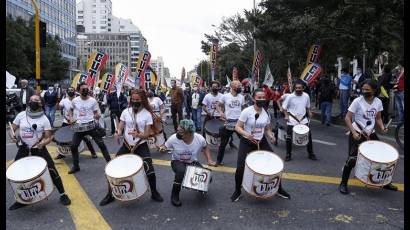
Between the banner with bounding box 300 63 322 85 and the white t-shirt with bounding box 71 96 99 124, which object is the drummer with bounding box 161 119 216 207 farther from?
the banner with bounding box 300 63 322 85

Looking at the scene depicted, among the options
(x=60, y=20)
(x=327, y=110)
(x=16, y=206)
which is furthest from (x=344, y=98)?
(x=60, y=20)

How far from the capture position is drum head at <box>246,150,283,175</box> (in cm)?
585

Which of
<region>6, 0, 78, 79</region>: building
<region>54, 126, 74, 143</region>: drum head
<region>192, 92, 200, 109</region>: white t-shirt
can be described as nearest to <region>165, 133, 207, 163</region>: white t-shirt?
<region>54, 126, 74, 143</region>: drum head

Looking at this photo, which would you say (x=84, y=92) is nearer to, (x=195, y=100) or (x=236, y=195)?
(x=236, y=195)

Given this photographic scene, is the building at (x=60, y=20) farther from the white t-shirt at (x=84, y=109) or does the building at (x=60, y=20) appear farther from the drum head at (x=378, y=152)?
the drum head at (x=378, y=152)

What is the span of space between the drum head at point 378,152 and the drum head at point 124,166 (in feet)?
10.4

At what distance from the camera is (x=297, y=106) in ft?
29.7

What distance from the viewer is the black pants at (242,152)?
6.32m

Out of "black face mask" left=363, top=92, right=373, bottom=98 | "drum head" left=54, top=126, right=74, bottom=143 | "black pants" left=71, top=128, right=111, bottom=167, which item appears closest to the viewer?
"black face mask" left=363, top=92, right=373, bottom=98

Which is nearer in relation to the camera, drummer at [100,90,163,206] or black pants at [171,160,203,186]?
black pants at [171,160,203,186]

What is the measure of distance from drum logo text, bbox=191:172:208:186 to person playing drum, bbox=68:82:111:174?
302 cm

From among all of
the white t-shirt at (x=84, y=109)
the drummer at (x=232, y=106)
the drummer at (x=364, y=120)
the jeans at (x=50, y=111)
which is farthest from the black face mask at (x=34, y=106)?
the jeans at (x=50, y=111)

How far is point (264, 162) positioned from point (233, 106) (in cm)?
389

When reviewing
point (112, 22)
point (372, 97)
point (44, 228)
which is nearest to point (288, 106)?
point (372, 97)
